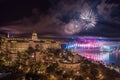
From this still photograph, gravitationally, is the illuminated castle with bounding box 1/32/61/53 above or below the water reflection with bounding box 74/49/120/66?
above

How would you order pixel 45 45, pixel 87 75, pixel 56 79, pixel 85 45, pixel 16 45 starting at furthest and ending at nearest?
pixel 85 45
pixel 45 45
pixel 16 45
pixel 87 75
pixel 56 79

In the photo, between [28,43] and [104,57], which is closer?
[28,43]

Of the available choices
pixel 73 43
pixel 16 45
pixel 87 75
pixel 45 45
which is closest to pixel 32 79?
pixel 87 75

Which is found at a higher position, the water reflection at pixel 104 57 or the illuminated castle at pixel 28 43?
the illuminated castle at pixel 28 43

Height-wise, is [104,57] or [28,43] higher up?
[28,43]

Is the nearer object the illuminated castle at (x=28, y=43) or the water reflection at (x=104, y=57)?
the illuminated castle at (x=28, y=43)

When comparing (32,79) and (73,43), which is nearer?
(32,79)

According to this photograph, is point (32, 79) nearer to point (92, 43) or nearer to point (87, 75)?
point (87, 75)

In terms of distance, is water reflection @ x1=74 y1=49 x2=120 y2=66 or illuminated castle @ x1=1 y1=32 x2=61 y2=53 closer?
illuminated castle @ x1=1 y1=32 x2=61 y2=53

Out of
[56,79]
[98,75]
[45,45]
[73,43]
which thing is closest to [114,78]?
[98,75]

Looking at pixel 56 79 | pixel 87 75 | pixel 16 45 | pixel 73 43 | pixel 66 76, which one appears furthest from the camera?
pixel 73 43
